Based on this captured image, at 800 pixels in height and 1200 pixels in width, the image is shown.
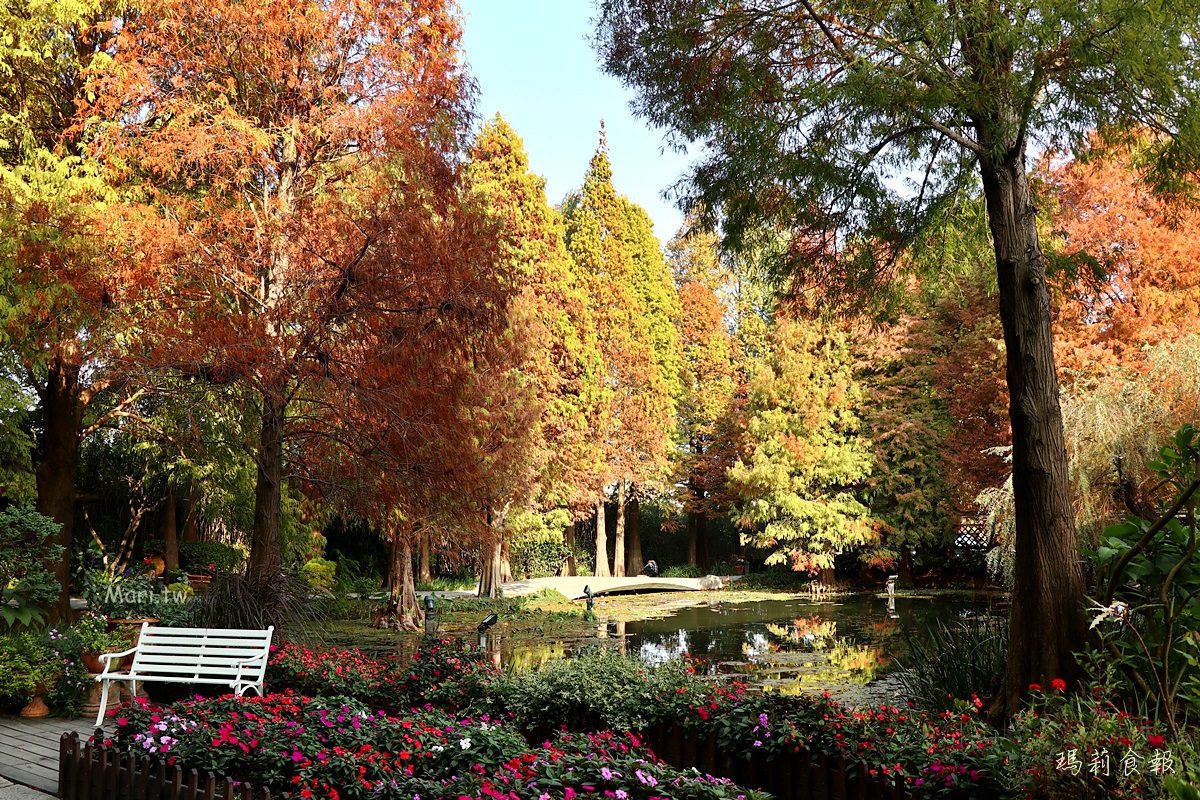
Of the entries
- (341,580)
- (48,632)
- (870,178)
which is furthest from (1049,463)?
(341,580)

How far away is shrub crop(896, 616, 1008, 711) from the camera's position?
7.20 meters

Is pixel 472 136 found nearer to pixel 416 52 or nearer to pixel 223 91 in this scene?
pixel 416 52

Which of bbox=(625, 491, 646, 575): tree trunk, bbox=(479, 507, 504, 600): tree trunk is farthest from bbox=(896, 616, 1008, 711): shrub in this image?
bbox=(625, 491, 646, 575): tree trunk

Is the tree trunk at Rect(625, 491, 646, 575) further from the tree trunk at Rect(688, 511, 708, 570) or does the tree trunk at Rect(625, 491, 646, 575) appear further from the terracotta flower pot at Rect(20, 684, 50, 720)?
the terracotta flower pot at Rect(20, 684, 50, 720)

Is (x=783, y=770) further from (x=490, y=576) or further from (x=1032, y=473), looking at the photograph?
(x=490, y=576)

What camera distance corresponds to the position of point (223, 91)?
964 cm

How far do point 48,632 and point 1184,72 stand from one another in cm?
991

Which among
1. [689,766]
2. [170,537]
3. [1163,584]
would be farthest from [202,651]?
[170,537]

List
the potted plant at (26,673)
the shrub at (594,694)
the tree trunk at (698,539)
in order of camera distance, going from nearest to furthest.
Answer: the shrub at (594,694)
the potted plant at (26,673)
the tree trunk at (698,539)

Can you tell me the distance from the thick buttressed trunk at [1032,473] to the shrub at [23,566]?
736cm

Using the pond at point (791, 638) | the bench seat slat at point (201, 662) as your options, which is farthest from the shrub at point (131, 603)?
the pond at point (791, 638)

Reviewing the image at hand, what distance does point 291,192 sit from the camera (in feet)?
32.6

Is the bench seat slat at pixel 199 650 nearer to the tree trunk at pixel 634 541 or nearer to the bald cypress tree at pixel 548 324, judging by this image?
the bald cypress tree at pixel 548 324

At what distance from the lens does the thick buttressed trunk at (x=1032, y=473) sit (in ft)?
19.6
